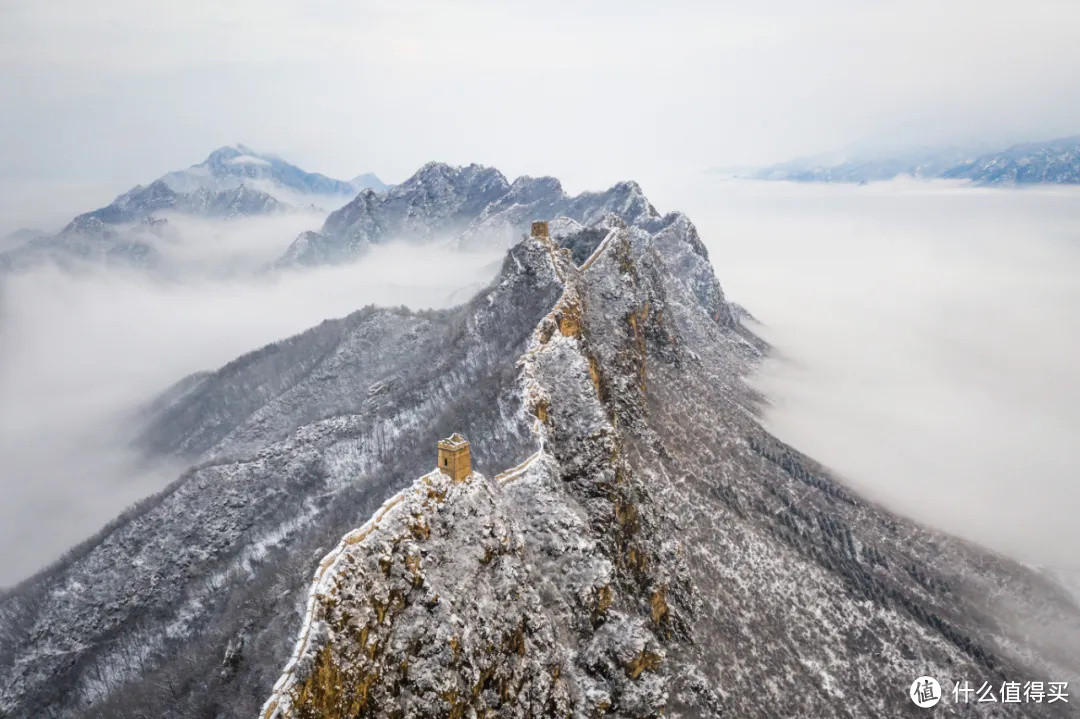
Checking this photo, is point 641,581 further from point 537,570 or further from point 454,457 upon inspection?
point 454,457

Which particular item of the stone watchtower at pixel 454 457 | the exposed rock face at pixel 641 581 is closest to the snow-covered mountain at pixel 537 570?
the exposed rock face at pixel 641 581

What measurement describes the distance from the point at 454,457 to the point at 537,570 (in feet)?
42.7

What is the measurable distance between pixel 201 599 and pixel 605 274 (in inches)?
3184

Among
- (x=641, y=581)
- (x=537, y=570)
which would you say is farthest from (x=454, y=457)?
(x=641, y=581)

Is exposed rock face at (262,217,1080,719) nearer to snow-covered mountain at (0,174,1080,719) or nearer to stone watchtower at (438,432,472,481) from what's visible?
snow-covered mountain at (0,174,1080,719)

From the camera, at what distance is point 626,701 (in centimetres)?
4656

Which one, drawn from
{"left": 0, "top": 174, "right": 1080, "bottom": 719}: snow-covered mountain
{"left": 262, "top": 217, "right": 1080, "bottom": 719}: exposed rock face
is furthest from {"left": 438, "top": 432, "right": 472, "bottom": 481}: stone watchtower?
{"left": 262, "top": 217, "right": 1080, "bottom": 719}: exposed rock face

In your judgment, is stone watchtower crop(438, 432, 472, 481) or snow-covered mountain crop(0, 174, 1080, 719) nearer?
snow-covered mountain crop(0, 174, 1080, 719)

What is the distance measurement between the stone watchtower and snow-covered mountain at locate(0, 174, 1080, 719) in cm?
129

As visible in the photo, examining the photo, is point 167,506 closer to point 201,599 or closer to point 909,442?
point 201,599

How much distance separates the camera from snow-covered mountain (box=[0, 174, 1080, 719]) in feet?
126

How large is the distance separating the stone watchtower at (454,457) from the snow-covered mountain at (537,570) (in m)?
1.29

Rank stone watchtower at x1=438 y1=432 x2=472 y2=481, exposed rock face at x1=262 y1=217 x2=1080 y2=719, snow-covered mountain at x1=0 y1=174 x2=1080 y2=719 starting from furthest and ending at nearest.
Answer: stone watchtower at x1=438 y1=432 x2=472 y2=481
snow-covered mountain at x1=0 y1=174 x2=1080 y2=719
exposed rock face at x1=262 y1=217 x2=1080 y2=719

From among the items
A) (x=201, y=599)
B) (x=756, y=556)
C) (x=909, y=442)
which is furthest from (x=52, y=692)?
(x=909, y=442)
